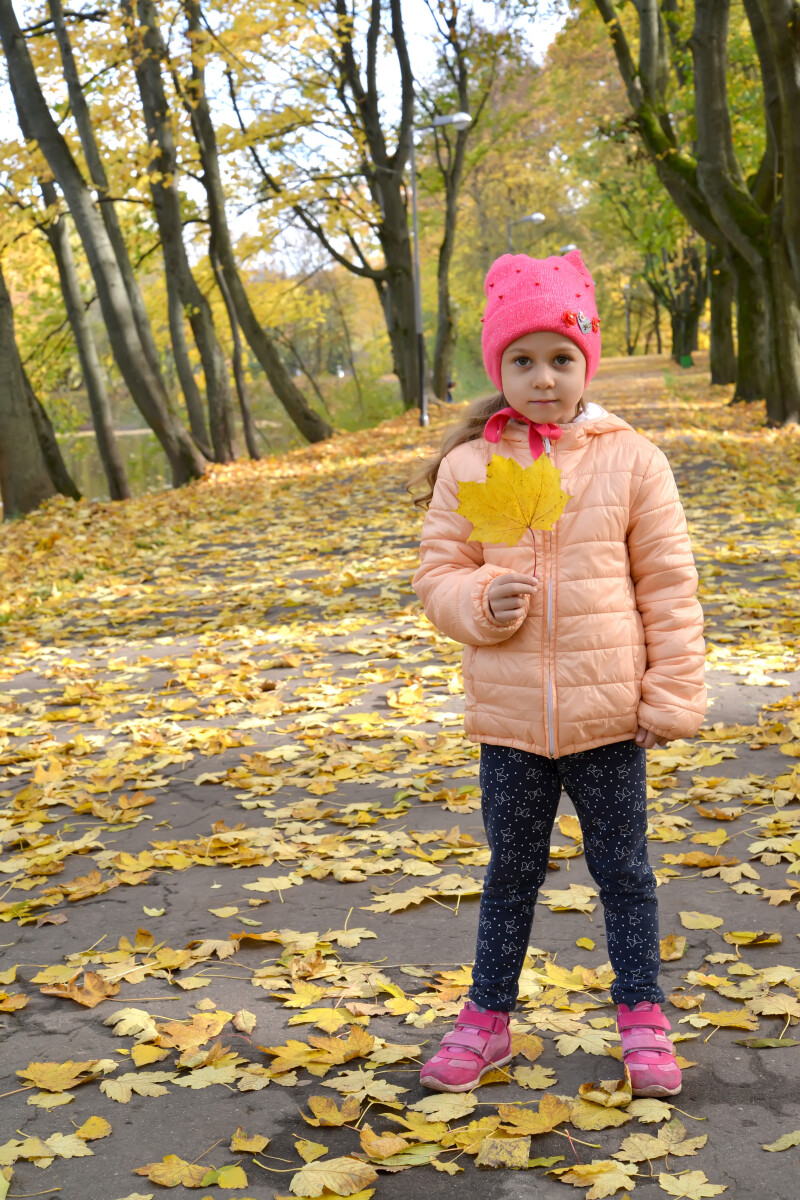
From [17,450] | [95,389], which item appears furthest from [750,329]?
A: [17,450]

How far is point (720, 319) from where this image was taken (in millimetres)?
23625

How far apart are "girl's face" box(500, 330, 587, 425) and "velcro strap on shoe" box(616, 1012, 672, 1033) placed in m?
1.41

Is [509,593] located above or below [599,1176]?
above

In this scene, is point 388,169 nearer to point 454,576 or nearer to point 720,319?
point 720,319

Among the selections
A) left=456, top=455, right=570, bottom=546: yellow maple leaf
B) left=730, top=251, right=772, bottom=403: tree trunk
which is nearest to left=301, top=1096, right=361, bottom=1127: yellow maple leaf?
left=456, top=455, right=570, bottom=546: yellow maple leaf

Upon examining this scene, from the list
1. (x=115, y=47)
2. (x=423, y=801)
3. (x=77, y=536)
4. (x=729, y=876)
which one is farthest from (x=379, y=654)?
(x=115, y=47)

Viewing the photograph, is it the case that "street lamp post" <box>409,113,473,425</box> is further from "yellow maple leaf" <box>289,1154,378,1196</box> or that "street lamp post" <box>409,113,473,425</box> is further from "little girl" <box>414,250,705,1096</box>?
"yellow maple leaf" <box>289,1154,378,1196</box>

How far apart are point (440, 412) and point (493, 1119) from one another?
24403 millimetres

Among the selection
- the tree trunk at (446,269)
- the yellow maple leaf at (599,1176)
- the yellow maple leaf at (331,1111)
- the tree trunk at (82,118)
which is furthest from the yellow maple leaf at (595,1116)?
the tree trunk at (446,269)

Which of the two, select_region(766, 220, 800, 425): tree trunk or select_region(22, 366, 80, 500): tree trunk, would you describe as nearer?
select_region(766, 220, 800, 425): tree trunk

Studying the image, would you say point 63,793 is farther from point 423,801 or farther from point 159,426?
point 159,426

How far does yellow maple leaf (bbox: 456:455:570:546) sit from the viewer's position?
2.39 meters

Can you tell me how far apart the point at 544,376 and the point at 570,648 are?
617 millimetres

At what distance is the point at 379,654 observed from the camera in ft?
22.5
